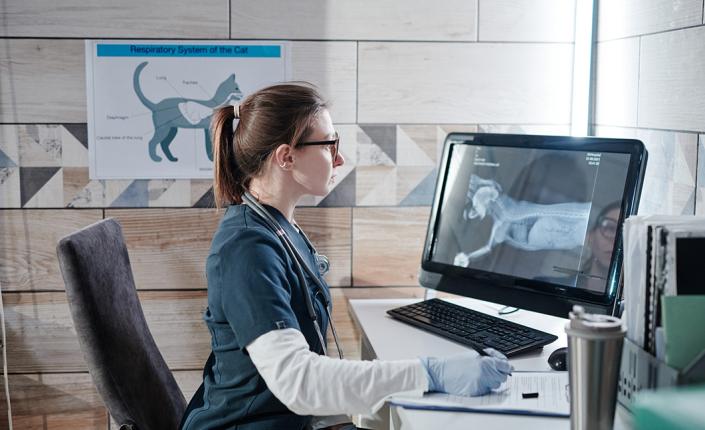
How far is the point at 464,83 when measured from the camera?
2.58 m

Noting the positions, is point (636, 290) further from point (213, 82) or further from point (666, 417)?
point (213, 82)

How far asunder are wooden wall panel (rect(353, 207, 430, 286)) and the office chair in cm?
83

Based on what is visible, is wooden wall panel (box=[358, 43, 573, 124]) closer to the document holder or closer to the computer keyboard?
the computer keyboard

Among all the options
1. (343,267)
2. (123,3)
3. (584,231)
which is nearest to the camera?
(584,231)

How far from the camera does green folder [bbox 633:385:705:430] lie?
919 millimetres

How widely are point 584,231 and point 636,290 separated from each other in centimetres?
46

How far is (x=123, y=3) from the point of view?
246cm

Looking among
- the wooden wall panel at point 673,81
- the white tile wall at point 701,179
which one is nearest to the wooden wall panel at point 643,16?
the wooden wall panel at point 673,81

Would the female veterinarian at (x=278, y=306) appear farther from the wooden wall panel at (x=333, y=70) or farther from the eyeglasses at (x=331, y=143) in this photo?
the wooden wall panel at (x=333, y=70)

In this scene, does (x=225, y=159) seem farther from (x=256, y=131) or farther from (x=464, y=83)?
(x=464, y=83)

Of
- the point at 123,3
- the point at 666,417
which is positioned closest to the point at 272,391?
the point at 666,417

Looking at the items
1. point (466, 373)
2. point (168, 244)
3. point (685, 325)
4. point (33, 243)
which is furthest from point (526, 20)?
point (33, 243)

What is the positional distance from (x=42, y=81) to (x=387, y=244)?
116cm

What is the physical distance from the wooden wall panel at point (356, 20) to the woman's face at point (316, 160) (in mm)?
696
